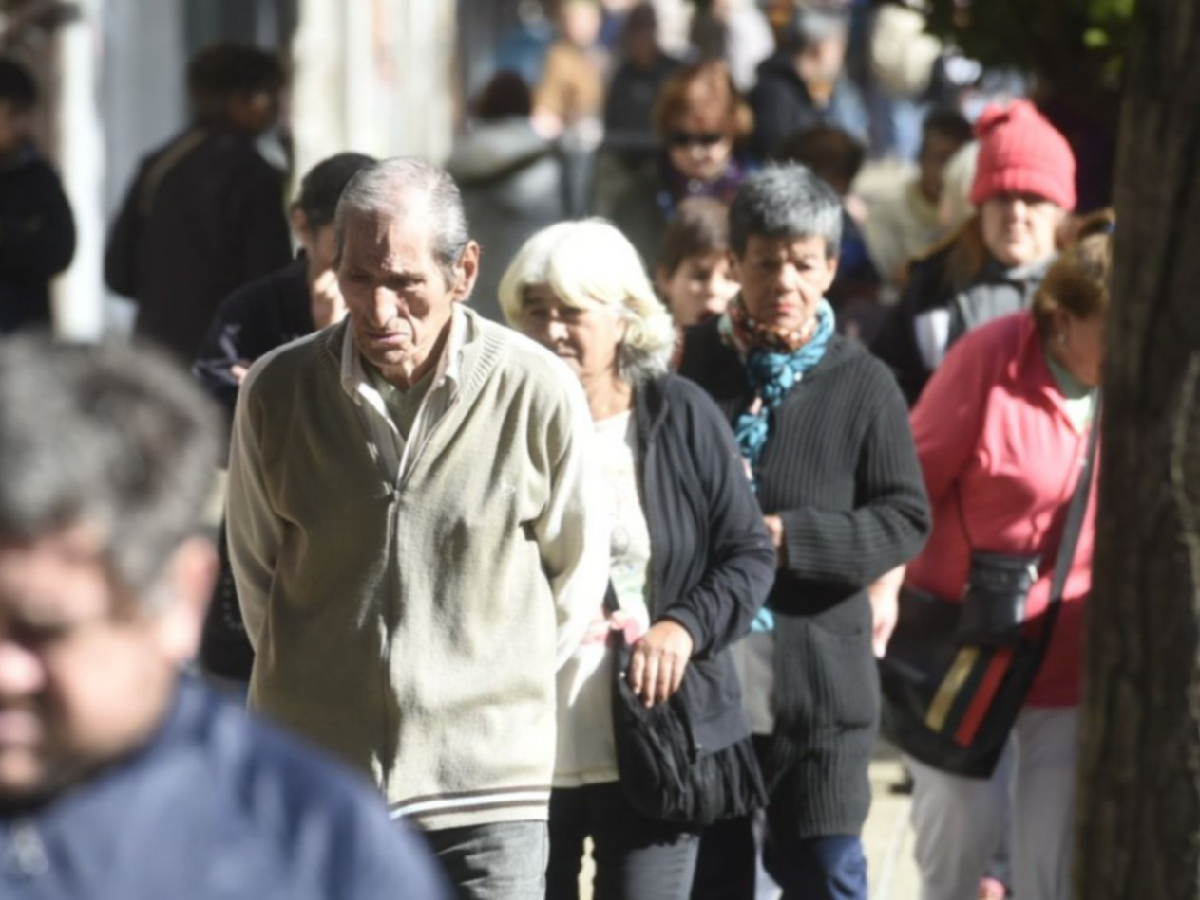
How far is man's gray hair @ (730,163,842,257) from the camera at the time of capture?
5.67 meters

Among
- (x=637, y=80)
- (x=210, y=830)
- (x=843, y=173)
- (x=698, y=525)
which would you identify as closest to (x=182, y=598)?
(x=210, y=830)

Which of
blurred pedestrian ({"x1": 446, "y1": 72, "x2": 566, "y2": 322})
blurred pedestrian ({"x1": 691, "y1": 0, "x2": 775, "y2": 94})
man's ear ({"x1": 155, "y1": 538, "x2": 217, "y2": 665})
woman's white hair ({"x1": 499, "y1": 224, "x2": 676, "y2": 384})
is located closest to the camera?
man's ear ({"x1": 155, "y1": 538, "x2": 217, "y2": 665})

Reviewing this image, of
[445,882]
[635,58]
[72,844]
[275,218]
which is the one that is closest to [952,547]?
[445,882]

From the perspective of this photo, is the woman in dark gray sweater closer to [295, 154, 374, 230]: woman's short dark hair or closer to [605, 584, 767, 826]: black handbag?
[605, 584, 767, 826]: black handbag

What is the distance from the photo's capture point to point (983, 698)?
5816 mm

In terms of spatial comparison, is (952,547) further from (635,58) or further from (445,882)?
(635,58)

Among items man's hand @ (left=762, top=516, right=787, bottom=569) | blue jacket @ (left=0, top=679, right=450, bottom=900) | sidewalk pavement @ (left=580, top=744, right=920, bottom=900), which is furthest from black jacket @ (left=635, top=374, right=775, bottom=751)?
blue jacket @ (left=0, top=679, right=450, bottom=900)

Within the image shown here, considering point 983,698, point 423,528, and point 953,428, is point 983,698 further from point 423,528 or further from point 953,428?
point 423,528

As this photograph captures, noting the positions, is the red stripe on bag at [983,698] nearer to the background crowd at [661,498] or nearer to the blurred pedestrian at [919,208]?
the background crowd at [661,498]

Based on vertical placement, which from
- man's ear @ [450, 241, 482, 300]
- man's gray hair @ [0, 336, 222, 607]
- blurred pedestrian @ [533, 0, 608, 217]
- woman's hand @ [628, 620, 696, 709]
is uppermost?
man's gray hair @ [0, 336, 222, 607]

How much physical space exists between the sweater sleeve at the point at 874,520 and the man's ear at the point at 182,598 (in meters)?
3.13

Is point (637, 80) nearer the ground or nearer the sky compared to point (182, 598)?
nearer the ground

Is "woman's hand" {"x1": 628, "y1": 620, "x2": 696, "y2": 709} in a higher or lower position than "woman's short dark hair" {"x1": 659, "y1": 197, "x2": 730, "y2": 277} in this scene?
lower

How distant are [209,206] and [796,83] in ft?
15.1
